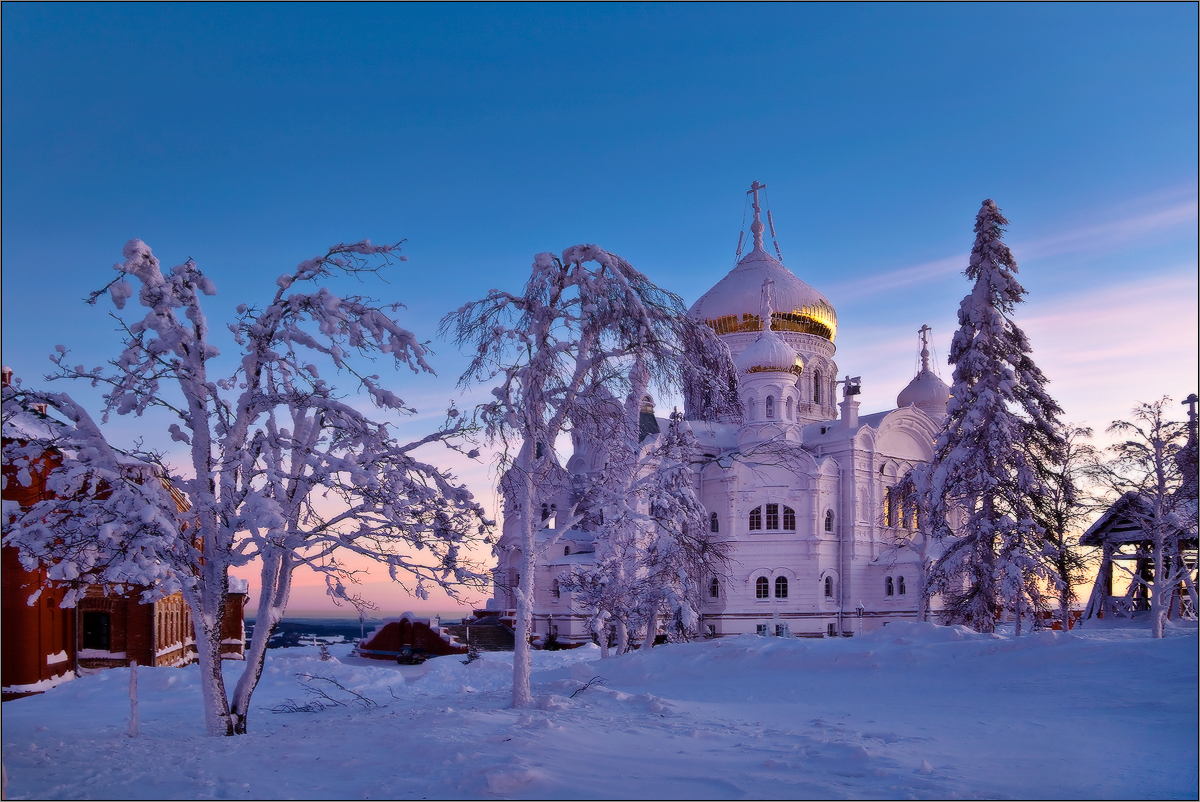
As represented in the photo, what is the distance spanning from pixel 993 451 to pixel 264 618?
58.9ft

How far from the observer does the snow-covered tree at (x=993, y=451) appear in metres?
22.1

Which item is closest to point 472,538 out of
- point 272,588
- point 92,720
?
point 272,588

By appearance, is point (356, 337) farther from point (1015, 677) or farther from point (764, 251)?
point (764, 251)

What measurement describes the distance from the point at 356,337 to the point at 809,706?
858 centimetres

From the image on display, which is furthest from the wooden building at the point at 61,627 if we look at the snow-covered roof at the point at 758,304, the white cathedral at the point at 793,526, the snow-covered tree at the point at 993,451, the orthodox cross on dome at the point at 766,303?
the snow-covered roof at the point at 758,304

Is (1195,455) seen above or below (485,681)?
above

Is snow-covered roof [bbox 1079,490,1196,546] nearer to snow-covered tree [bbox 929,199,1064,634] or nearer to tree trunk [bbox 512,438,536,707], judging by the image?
snow-covered tree [bbox 929,199,1064,634]

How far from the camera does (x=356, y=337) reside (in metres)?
10.4

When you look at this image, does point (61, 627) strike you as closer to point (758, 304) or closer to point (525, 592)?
point (525, 592)

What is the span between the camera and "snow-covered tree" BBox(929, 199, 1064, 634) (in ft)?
72.6

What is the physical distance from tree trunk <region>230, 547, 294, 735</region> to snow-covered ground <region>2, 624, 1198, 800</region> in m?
0.60

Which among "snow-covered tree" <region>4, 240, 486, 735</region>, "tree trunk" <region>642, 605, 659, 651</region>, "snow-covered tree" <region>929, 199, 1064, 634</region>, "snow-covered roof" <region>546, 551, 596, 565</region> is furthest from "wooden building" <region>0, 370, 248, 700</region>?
"snow-covered tree" <region>929, 199, 1064, 634</region>

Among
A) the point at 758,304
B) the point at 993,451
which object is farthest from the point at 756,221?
the point at 993,451

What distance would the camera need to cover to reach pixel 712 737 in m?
9.62
